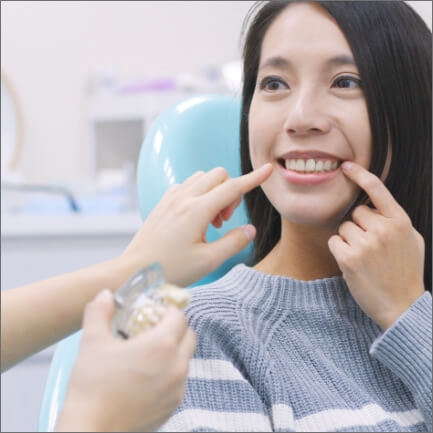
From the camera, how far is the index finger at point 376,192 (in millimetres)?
570

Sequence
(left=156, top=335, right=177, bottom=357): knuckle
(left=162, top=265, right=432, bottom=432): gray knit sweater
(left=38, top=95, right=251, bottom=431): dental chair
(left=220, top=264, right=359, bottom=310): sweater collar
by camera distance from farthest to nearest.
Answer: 1. (left=38, top=95, right=251, bottom=431): dental chair
2. (left=220, top=264, right=359, bottom=310): sweater collar
3. (left=162, top=265, right=432, bottom=432): gray knit sweater
4. (left=156, top=335, right=177, bottom=357): knuckle

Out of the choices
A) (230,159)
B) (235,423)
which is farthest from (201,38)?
(235,423)

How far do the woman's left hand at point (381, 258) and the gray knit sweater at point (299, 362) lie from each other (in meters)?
0.02

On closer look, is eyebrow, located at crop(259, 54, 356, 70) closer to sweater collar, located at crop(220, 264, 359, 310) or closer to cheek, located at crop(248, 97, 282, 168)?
cheek, located at crop(248, 97, 282, 168)

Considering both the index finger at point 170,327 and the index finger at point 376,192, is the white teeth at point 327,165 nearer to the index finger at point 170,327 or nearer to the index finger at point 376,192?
the index finger at point 376,192

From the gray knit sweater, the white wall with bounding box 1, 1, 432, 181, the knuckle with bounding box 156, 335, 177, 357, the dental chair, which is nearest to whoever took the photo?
the knuckle with bounding box 156, 335, 177, 357

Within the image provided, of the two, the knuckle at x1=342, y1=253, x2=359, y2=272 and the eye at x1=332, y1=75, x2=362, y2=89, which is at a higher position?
the eye at x1=332, y1=75, x2=362, y2=89

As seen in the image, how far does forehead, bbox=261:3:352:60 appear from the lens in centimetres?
57

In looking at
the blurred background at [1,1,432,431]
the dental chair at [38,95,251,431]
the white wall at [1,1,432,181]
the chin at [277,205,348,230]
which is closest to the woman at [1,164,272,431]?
the chin at [277,205,348,230]

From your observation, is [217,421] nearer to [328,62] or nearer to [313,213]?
[313,213]

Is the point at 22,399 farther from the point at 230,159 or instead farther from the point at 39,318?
the point at 39,318

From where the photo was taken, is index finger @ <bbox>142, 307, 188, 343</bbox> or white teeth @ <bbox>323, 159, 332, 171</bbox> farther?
white teeth @ <bbox>323, 159, 332, 171</bbox>

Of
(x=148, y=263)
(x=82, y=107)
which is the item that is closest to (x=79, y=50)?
(x=82, y=107)

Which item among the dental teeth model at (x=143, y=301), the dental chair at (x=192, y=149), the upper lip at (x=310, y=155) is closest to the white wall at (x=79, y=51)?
the dental chair at (x=192, y=149)
